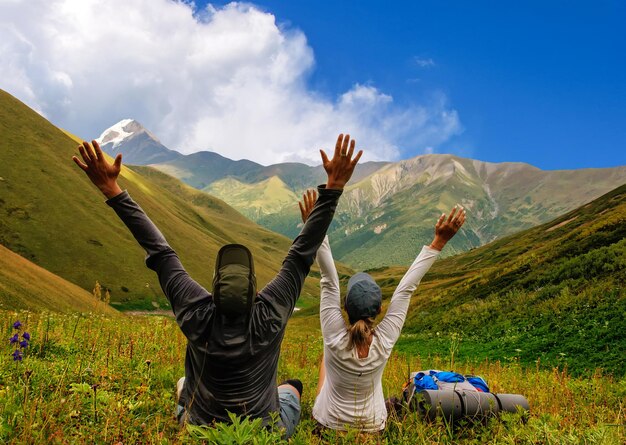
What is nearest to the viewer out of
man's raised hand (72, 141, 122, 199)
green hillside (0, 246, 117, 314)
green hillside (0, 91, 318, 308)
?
man's raised hand (72, 141, 122, 199)

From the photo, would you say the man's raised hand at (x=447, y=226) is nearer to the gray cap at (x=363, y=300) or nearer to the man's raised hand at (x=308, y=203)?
the gray cap at (x=363, y=300)

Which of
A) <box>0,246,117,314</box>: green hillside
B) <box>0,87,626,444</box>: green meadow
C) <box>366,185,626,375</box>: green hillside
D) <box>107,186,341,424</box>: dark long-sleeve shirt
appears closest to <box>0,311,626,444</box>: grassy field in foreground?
<box>0,87,626,444</box>: green meadow

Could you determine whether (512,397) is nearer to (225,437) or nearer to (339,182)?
(339,182)

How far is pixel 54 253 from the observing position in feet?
235

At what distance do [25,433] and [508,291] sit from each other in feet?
107

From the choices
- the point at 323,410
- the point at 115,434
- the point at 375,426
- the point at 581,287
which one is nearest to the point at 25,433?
the point at 115,434

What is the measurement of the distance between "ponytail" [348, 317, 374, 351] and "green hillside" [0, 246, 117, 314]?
20.4 meters

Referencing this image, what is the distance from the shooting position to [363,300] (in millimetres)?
4750

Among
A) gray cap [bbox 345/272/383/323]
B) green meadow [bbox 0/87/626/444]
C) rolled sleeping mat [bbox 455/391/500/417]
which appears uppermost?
gray cap [bbox 345/272/383/323]

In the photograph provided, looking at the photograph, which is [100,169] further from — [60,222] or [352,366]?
[60,222]

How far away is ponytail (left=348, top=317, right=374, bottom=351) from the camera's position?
4703mm

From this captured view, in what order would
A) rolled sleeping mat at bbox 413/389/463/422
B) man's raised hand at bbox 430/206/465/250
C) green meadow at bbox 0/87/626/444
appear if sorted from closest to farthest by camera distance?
green meadow at bbox 0/87/626/444, rolled sleeping mat at bbox 413/389/463/422, man's raised hand at bbox 430/206/465/250

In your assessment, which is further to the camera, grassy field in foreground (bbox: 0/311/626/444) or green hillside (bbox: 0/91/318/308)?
green hillside (bbox: 0/91/318/308)

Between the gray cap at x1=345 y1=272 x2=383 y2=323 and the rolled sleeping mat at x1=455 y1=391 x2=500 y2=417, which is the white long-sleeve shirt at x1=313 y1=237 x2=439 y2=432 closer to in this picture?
the gray cap at x1=345 y1=272 x2=383 y2=323
